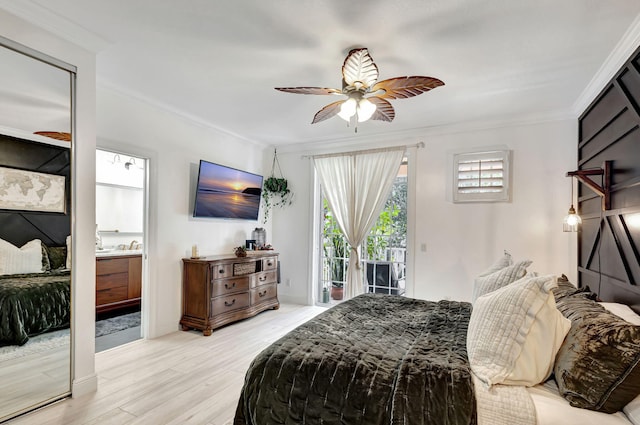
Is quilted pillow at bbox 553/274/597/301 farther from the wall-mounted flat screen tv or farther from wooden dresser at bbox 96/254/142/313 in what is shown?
wooden dresser at bbox 96/254/142/313

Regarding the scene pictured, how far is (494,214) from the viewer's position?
3.92 m

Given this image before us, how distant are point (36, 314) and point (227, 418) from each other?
148 centimetres

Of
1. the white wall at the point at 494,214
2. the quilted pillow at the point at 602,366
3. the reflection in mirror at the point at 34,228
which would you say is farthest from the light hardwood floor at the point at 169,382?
the white wall at the point at 494,214

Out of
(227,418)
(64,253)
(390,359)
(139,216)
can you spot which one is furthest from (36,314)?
(139,216)

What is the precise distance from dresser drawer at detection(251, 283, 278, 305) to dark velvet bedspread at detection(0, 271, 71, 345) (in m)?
2.34

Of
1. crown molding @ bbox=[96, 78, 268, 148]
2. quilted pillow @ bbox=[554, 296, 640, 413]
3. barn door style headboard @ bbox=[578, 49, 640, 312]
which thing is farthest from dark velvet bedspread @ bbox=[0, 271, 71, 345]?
barn door style headboard @ bbox=[578, 49, 640, 312]

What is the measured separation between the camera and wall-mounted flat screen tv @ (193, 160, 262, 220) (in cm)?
410

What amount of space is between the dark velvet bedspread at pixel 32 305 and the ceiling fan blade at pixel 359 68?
2.46 metres

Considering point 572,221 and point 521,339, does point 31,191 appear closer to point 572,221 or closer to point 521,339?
point 521,339

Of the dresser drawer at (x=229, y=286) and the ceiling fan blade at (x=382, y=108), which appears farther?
the dresser drawer at (x=229, y=286)

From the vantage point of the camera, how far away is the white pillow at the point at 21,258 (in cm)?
205

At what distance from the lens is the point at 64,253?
7.61 feet

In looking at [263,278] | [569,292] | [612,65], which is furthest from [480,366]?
[263,278]

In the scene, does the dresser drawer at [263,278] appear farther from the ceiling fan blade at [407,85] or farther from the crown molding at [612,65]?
the crown molding at [612,65]
